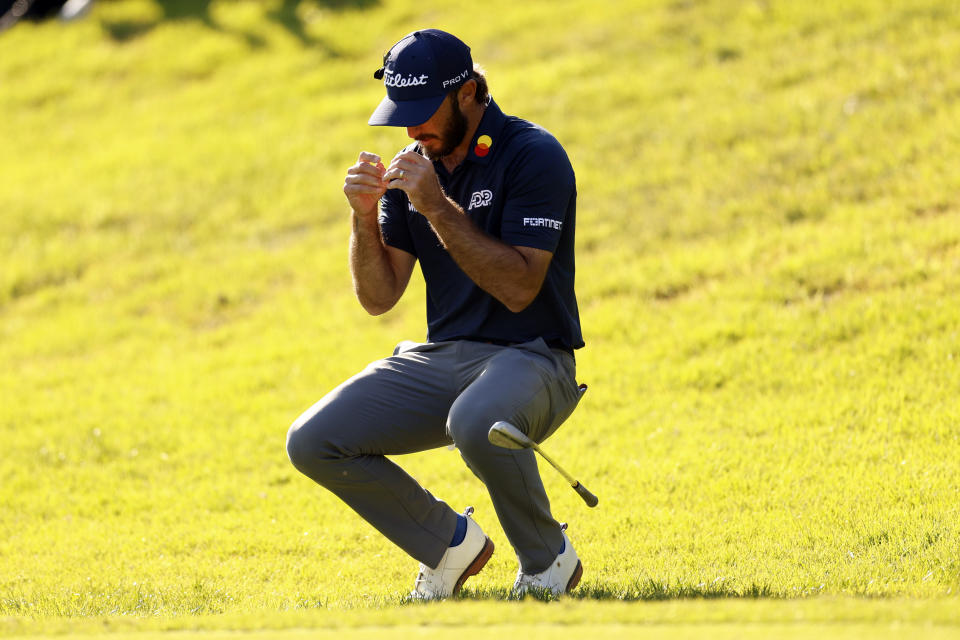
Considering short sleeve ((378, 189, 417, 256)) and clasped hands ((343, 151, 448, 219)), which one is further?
short sleeve ((378, 189, 417, 256))

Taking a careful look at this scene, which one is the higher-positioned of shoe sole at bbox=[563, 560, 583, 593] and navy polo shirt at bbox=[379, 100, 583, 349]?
navy polo shirt at bbox=[379, 100, 583, 349]

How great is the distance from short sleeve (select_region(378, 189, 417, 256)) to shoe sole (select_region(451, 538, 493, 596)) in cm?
150

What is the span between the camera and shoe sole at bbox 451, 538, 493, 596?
215 inches

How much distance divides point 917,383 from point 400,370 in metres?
3.97

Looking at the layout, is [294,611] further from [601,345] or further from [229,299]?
[229,299]

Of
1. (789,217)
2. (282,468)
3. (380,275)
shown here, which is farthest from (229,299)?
(380,275)

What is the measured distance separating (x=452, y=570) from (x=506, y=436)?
37.7 inches

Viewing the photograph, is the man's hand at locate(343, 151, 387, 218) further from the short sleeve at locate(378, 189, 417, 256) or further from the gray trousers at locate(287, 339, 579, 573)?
the gray trousers at locate(287, 339, 579, 573)

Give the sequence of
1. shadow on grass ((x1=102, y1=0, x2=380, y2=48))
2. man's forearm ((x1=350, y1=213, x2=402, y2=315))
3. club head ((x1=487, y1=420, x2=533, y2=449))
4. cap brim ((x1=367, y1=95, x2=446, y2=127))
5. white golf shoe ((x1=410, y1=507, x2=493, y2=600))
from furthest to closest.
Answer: shadow on grass ((x1=102, y1=0, x2=380, y2=48)) → man's forearm ((x1=350, y1=213, x2=402, y2=315)) → white golf shoe ((x1=410, y1=507, x2=493, y2=600)) → cap brim ((x1=367, y1=95, x2=446, y2=127)) → club head ((x1=487, y1=420, x2=533, y2=449))

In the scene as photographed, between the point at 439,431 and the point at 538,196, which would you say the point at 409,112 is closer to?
the point at 538,196

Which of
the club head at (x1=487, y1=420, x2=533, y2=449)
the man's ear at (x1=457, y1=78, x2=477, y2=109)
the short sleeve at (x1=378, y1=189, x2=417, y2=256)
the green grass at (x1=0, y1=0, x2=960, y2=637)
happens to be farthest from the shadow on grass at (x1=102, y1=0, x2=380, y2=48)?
the club head at (x1=487, y1=420, x2=533, y2=449)

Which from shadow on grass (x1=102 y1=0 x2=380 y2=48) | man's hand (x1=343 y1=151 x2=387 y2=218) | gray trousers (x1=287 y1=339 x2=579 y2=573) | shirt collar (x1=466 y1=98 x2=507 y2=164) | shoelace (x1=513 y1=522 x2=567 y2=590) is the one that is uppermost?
shirt collar (x1=466 y1=98 x2=507 y2=164)

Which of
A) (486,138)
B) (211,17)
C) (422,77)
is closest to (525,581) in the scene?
(486,138)

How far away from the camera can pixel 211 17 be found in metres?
21.0
